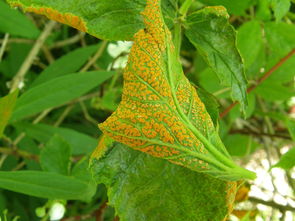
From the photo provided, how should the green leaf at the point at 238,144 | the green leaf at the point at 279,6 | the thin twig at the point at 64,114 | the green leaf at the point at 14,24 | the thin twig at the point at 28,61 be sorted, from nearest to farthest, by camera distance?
the green leaf at the point at 279,6, the green leaf at the point at 14,24, the thin twig at the point at 28,61, the thin twig at the point at 64,114, the green leaf at the point at 238,144

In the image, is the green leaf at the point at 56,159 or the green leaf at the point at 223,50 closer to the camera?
the green leaf at the point at 223,50

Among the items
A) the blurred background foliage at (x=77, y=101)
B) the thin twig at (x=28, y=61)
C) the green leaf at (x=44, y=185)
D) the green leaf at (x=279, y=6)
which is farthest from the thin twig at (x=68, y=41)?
the green leaf at (x=279, y=6)

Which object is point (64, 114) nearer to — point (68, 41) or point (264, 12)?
point (68, 41)

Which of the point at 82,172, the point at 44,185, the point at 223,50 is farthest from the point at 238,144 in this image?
the point at 223,50

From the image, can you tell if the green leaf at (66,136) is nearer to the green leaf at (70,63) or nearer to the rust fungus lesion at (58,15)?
the green leaf at (70,63)

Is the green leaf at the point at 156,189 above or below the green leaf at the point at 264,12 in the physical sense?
below

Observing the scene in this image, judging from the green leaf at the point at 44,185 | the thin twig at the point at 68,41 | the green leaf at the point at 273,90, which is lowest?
the green leaf at the point at 44,185

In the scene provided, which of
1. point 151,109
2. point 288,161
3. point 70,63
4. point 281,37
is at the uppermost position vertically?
point 70,63
